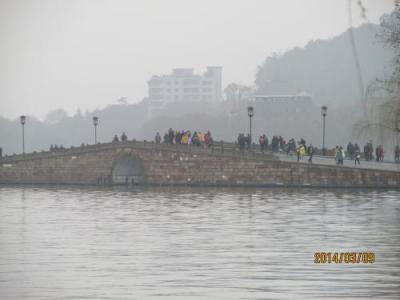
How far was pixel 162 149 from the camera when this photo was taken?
71.2 metres

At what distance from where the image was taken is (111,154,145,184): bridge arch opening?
72.9 m

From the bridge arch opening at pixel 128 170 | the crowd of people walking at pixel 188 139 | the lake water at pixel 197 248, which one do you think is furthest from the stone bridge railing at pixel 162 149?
the lake water at pixel 197 248

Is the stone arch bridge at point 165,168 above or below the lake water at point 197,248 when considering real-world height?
above

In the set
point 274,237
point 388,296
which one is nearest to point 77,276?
point 388,296

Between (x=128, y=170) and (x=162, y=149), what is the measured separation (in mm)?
4177

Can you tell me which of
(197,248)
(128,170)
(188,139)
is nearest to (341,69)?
(128,170)

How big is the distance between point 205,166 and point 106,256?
44.9 m

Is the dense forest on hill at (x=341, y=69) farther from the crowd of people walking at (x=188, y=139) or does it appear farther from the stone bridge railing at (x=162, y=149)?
the stone bridge railing at (x=162, y=149)

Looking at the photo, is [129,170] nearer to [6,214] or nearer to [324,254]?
[6,214]
